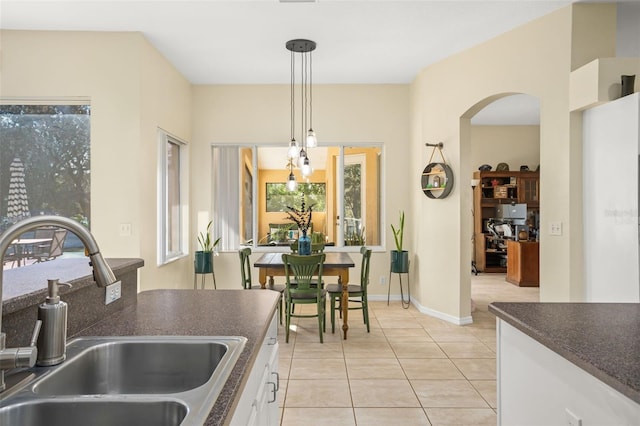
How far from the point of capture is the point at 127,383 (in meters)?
1.32

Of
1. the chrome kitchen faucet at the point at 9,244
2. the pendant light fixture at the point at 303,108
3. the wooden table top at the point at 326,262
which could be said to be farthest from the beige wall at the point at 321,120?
the chrome kitchen faucet at the point at 9,244

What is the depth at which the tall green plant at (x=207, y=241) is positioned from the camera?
213 inches

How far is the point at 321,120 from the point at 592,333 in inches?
186

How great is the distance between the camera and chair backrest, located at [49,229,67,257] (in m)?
3.89

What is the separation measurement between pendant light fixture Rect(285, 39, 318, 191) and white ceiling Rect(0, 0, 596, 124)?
11cm

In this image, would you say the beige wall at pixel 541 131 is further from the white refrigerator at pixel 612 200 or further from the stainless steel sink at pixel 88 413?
the stainless steel sink at pixel 88 413

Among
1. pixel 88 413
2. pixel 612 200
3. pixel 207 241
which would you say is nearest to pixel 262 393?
pixel 88 413

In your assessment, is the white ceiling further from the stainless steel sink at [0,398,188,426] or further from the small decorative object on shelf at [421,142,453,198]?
the stainless steel sink at [0,398,188,426]

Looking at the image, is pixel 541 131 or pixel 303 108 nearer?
pixel 541 131

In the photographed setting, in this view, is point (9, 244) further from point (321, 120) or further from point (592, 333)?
point (321, 120)

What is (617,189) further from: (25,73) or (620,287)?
(25,73)

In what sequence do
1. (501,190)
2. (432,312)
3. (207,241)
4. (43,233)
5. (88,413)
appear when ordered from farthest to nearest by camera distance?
1. (501,190)
2. (207,241)
3. (432,312)
4. (43,233)
5. (88,413)

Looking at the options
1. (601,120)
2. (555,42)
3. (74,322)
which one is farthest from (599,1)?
(74,322)

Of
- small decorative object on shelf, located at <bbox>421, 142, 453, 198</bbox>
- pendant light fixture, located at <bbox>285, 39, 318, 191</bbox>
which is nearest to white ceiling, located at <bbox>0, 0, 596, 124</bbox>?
pendant light fixture, located at <bbox>285, 39, 318, 191</bbox>
